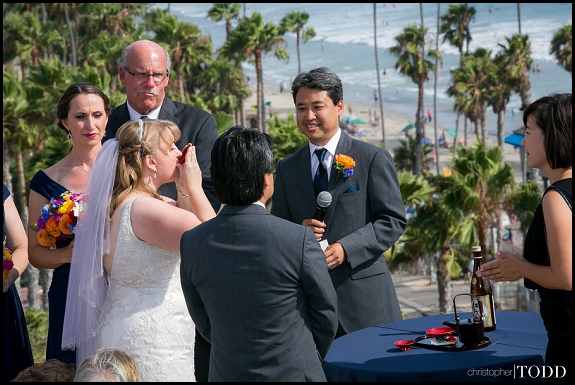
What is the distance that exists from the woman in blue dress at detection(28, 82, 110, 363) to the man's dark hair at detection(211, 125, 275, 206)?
1754 millimetres

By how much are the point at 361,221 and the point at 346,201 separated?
16 cm

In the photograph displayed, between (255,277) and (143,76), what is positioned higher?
(143,76)

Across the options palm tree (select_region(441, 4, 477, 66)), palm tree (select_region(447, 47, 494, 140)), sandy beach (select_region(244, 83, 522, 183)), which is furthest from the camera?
sandy beach (select_region(244, 83, 522, 183))

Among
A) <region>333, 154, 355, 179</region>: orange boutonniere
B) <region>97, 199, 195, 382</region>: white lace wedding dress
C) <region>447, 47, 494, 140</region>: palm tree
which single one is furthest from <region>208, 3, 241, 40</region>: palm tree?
<region>97, 199, 195, 382</region>: white lace wedding dress

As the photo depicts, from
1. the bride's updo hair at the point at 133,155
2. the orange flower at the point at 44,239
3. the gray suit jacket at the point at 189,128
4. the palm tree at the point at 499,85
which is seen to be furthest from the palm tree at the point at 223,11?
the bride's updo hair at the point at 133,155

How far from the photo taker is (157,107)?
5.30 meters

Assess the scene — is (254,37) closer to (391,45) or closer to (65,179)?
(65,179)

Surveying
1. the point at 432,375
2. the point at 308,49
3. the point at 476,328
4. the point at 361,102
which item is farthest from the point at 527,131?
the point at 308,49

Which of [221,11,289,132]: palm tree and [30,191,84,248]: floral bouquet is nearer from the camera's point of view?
[30,191,84,248]: floral bouquet

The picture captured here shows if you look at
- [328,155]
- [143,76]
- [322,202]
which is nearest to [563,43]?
[328,155]

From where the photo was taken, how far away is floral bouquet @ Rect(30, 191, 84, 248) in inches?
174

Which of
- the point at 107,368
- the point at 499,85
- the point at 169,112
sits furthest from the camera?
the point at 499,85

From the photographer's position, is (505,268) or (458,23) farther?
(458,23)

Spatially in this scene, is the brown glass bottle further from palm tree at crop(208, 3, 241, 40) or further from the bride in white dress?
palm tree at crop(208, 3, 241, 40)
